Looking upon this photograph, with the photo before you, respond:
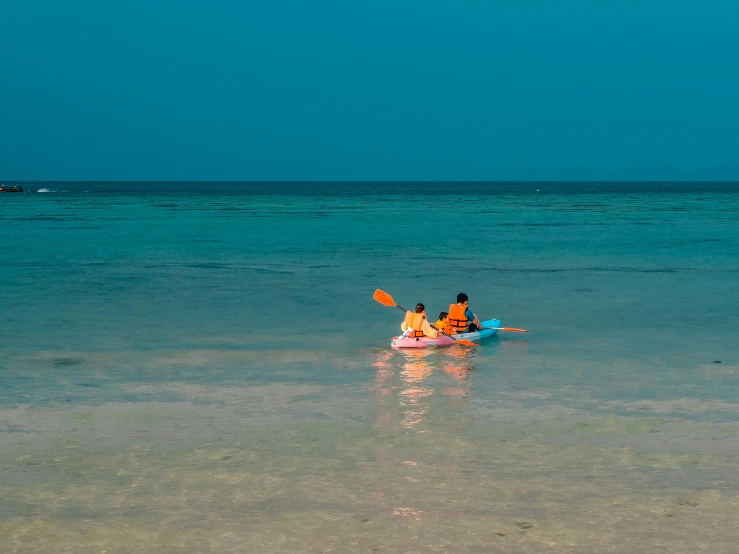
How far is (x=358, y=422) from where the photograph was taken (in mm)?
13727

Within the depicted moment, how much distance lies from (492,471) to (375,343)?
9683 millimetres

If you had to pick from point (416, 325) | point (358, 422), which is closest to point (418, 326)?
point (416, 325)

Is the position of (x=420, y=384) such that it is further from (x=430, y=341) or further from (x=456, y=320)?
(x=456, y=320)

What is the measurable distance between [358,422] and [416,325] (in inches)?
239

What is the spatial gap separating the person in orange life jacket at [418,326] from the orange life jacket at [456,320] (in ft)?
2.32

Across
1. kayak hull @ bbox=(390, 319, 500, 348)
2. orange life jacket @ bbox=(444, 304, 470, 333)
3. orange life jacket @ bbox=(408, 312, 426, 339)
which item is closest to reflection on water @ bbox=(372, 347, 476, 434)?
kayak hull @ bbox=(390, 319, 500, 348)

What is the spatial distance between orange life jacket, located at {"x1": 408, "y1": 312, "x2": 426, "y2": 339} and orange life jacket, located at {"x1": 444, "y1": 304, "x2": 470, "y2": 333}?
88 centimetres

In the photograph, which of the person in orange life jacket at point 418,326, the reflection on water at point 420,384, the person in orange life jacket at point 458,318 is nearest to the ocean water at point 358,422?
the reflection on water at point 420,384

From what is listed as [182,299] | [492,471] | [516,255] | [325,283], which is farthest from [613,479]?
[516,255]

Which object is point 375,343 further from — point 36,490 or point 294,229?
point 294,229

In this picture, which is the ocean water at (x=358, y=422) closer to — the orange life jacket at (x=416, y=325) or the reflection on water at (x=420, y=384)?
the reflection on water at (x=420, y=384)

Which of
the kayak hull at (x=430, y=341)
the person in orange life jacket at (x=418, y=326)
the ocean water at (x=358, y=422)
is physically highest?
the person in orange life jacket at (x=418, y=326)

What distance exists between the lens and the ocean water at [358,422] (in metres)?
9.60

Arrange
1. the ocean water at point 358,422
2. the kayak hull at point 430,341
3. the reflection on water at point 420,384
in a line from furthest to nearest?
the kayak hull at point 430,341 → the reflection on water at point 420,384 → the ocean water at point 358,422
